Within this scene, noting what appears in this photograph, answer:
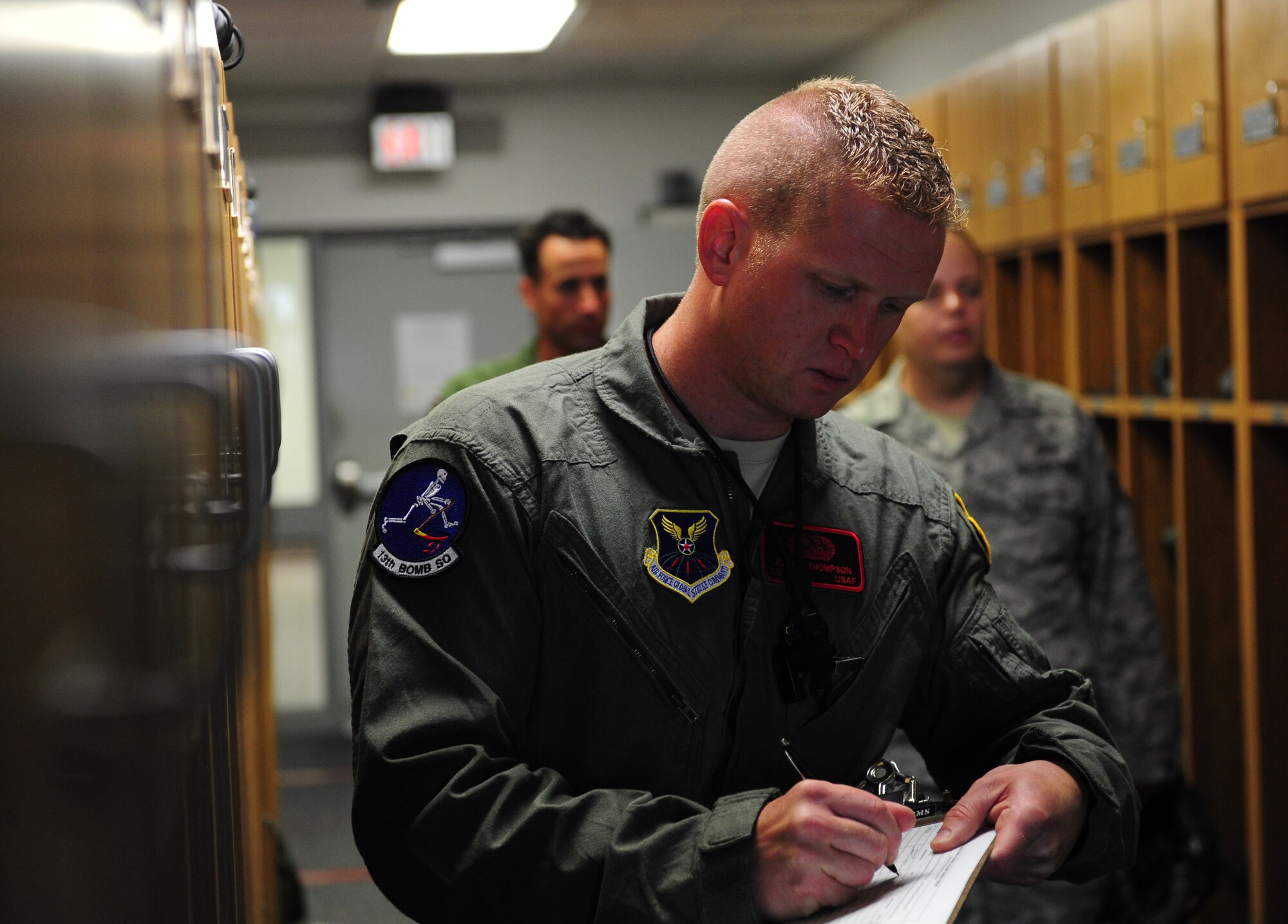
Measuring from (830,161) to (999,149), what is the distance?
8.49ft

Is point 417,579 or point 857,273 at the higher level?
point 857,273

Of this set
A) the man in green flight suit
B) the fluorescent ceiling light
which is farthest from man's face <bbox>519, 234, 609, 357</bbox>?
the man in green flight suit

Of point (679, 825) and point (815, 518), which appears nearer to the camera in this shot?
point (679, 825)

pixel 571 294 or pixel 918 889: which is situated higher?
pixel 571 294

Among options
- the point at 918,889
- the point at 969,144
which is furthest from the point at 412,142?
the point at 918,889

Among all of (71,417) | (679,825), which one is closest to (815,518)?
(679,825)

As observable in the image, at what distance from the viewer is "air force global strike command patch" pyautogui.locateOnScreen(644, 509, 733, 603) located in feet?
4.00

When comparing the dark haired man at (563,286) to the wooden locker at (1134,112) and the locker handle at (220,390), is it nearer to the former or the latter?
the wooden locker at (1134,112)

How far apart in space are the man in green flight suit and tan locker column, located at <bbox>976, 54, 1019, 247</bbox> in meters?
2.37

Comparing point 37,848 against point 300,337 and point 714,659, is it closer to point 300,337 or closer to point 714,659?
point 714,659

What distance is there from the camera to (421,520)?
115 centimetres

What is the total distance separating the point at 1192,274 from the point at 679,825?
2.25 m

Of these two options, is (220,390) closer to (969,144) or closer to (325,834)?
(969,144)

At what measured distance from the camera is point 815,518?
134cm
